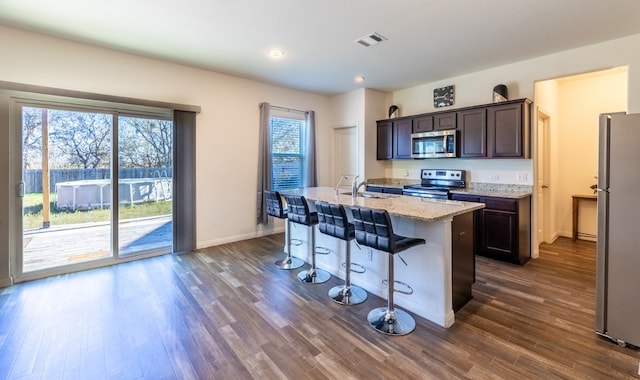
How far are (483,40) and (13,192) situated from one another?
18.4 ft

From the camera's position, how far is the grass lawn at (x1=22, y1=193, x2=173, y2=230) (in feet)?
11.3

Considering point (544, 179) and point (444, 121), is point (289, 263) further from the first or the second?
point (544, 179)

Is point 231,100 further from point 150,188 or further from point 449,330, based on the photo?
point 449,330

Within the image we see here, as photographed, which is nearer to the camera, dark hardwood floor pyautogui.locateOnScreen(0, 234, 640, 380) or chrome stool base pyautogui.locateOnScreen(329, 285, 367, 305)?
dark hardwood floor pyautogui.locateOnScreen(0, 234, 640, 380)

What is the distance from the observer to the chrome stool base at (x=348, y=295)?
112 inches

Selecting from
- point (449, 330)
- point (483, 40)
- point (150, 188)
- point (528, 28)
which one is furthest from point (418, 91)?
point (150, 188)

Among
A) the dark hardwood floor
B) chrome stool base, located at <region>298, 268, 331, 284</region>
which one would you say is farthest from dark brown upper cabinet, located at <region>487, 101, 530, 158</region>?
chrome stool base, located at <region>298, 268, 331, 284</region>

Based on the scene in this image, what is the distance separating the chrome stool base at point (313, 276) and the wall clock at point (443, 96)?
3544 mm

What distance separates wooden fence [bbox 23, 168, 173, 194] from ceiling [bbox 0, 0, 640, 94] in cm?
156

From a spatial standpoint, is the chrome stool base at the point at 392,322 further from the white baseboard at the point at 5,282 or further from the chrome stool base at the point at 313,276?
the white baseboard at the point at 5,282

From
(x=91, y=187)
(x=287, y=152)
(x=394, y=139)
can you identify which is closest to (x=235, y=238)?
(x=287, y=152)

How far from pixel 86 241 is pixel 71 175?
876mm

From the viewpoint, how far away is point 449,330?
7.74 ft

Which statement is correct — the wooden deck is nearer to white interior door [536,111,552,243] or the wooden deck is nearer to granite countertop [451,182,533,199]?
granite countertop [451,182,533,199]
